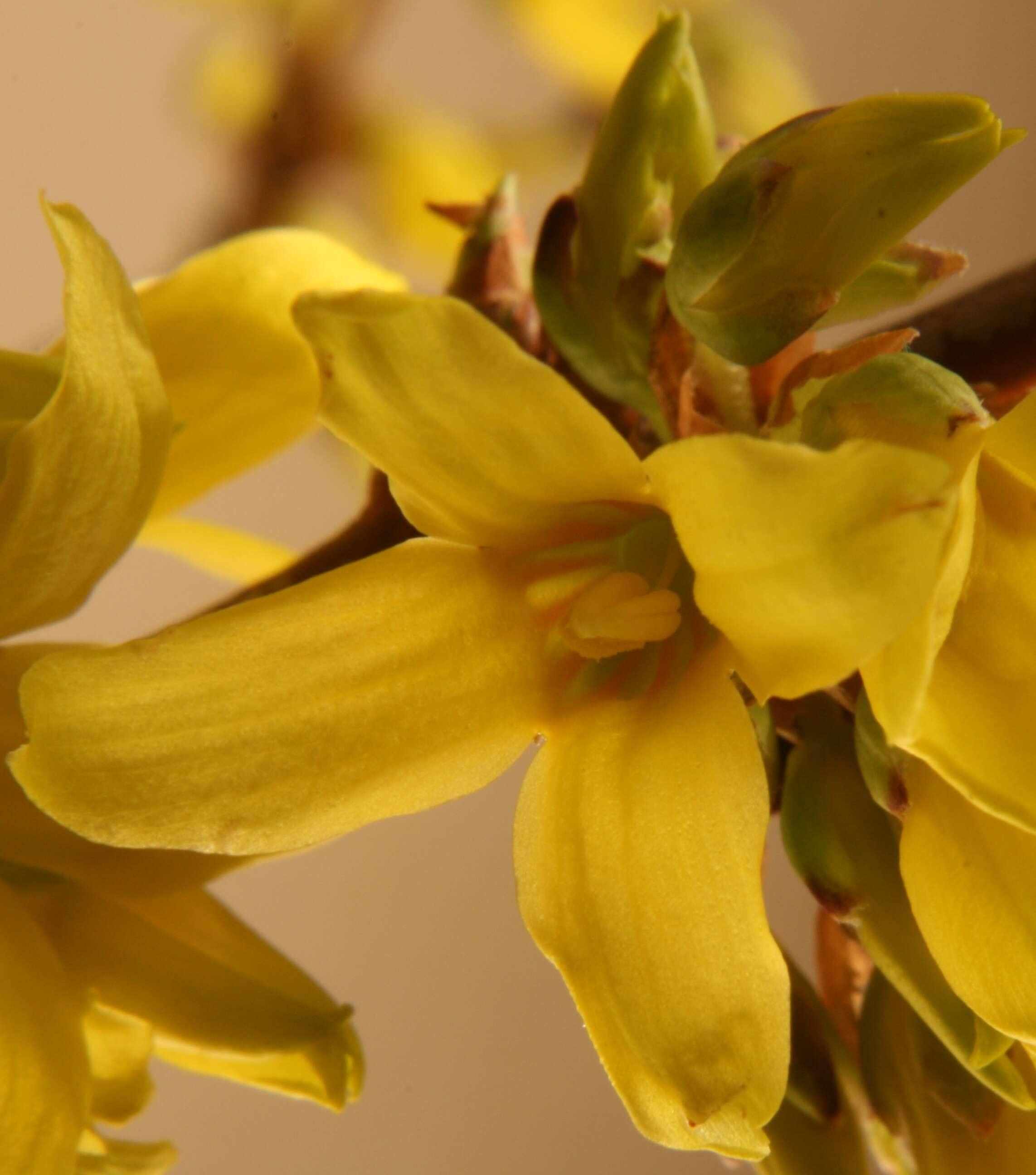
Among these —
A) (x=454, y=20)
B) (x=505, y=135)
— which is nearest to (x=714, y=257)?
(x=505, y=135)

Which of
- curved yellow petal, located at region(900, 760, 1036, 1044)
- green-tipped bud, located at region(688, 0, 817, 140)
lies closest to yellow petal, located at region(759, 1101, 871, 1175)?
curved yellow petal, located at region(900, 760, 1036, 1044)

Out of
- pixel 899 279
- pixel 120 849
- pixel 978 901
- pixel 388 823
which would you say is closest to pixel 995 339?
pixel 899 279

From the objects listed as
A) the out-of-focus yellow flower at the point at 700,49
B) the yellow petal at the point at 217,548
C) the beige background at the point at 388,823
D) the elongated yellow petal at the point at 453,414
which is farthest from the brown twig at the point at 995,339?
the beige background at the point at 388,823

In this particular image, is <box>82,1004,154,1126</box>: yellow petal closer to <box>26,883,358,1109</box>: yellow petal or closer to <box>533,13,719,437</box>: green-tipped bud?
<box>26,883,358,1109</box>: yellow petal

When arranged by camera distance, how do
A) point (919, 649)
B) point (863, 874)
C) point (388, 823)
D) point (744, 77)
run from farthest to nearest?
point (388, 823)
point (744, 77)
point (863, 874)
point (919, 649)

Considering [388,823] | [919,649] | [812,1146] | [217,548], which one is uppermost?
[919,649]

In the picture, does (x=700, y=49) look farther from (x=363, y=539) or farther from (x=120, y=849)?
(x=120, y=849)

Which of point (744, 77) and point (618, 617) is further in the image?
point (744, 77)
